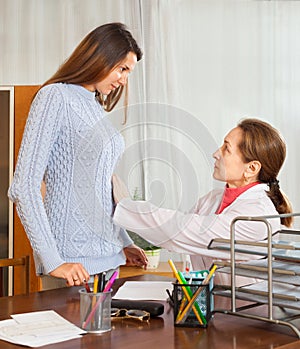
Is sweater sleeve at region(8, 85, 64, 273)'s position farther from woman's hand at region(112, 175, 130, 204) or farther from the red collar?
the red collar

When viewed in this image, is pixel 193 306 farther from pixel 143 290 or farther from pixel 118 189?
pixel 118 189

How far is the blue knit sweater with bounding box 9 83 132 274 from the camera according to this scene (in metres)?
1.55

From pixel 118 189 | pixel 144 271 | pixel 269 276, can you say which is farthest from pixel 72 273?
pixel 144 271

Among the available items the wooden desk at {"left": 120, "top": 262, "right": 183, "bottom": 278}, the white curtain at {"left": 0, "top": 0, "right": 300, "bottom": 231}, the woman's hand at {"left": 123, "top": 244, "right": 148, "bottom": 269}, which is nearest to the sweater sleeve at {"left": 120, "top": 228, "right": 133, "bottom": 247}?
the woman's hand at {"left": 123, "top": 244, "right": 148, "bottom": 269}

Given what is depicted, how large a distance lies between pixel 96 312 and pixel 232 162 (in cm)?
88

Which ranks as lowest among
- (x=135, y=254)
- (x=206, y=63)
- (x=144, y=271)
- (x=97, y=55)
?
(x=144, y=271)

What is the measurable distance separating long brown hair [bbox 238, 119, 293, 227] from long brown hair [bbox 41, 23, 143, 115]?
0.49 metres

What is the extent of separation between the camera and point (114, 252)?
Result: 173 cm

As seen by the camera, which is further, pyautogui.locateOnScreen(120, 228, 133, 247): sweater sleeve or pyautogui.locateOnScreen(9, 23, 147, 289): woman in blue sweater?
pyautogui.locateOnScreen(120, 228, 133, 247): sweater sleeve

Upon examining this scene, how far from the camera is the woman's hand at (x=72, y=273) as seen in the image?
1.47 m

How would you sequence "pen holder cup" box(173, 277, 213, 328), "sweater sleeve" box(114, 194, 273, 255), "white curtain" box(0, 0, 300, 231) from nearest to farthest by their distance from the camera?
"pen holder cup" box(173, 277, 213, 328) → "sweater sleeve" box(114, 194, 273, 255) → "white curtain" box(0, 0, 300, 231)

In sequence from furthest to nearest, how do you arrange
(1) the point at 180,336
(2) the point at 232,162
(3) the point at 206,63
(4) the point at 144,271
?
(3) the point at 206,63, (4) the point at 144,271, (2) the point at 232,162, (1) the point at 180,336

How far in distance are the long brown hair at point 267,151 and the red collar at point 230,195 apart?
67 millimetres

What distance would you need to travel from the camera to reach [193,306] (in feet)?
4.02
